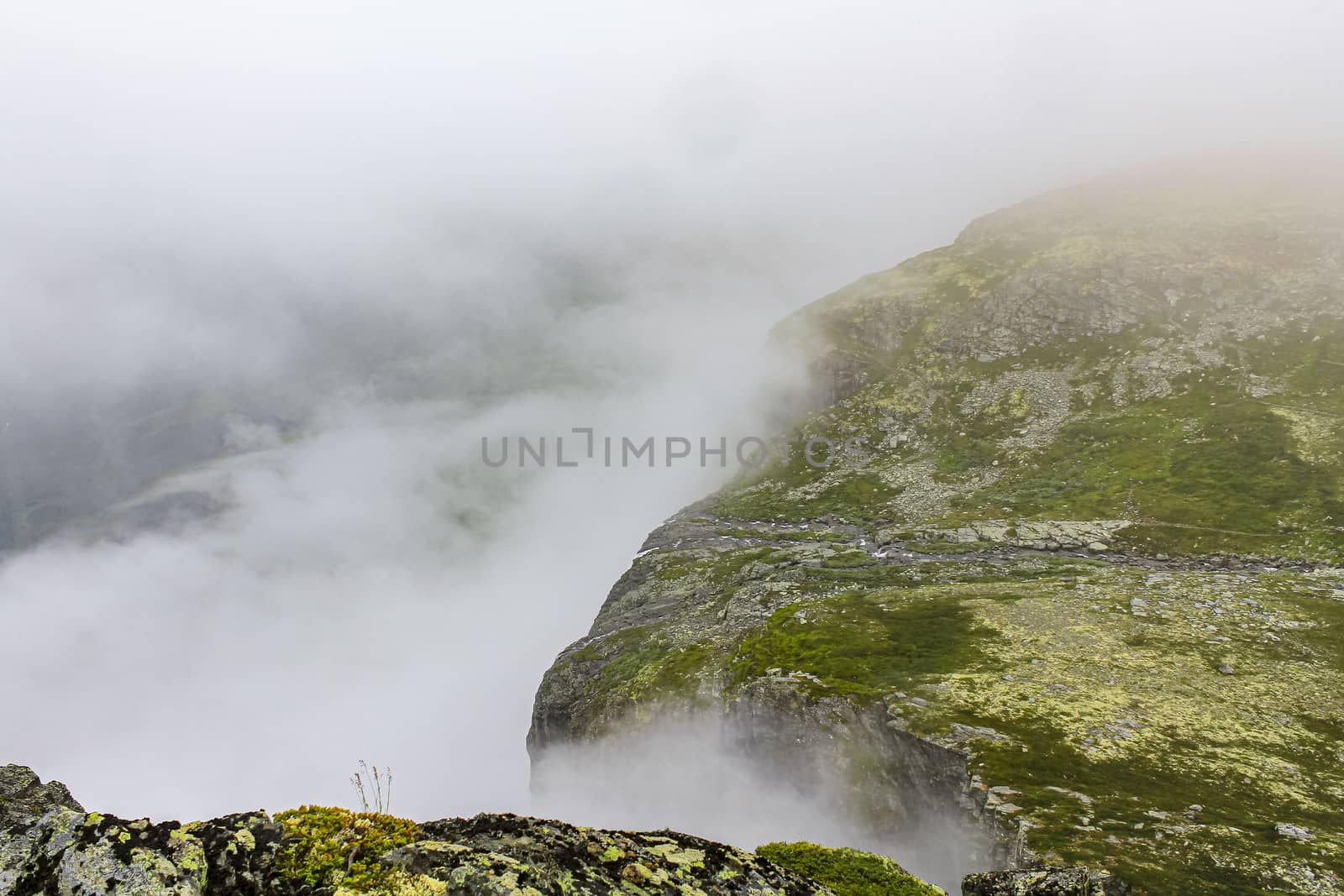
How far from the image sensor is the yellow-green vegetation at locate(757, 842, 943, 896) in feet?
69.9

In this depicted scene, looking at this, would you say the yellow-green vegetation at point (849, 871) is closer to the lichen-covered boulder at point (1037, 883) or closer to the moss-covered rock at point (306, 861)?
the lichen-covered boulder at point (1037, 883)

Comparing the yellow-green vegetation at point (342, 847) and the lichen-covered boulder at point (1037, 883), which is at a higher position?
the yellow-green vegetation at point (342, 847)

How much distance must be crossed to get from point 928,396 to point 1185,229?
9756cm

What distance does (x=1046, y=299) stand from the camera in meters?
180

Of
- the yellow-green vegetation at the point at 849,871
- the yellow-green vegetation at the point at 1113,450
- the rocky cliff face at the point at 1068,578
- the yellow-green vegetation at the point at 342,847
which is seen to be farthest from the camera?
the yellow-green vegetation at the point at 1113,450

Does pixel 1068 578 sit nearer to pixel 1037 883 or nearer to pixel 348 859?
pixel 1037 883

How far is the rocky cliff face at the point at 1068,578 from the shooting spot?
38.5m

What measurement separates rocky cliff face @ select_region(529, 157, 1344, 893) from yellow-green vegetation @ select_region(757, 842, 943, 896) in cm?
1453

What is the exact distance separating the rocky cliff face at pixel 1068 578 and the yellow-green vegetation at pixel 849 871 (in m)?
14.5

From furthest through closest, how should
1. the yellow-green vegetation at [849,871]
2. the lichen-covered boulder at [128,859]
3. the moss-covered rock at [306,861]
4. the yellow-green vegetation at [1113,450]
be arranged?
the yellow-green vegetation at [1113,450] < the yellow-green vegetation at [849,871] < the moss-covered rock at [306,861] < the lichen-covered boulder at [128,859]

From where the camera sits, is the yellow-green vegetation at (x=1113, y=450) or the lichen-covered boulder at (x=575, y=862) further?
the yellow-green vegetation at (x=1113, y=450)

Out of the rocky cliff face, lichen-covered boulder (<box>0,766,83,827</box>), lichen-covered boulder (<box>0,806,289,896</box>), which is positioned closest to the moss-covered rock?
lichen-covered boulder (<box>0,806,289,896</box>)

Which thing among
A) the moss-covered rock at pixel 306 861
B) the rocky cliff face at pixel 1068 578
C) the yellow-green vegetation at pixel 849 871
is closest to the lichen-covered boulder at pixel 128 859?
the moss-covered rock at pixel 306 861

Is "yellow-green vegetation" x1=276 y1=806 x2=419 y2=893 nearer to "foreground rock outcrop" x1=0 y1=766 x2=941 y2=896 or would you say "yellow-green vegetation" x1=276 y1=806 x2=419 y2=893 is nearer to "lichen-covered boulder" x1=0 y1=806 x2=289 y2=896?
"foreground rock outcrop" x1=0 y1=766 x2=941 y2=896
